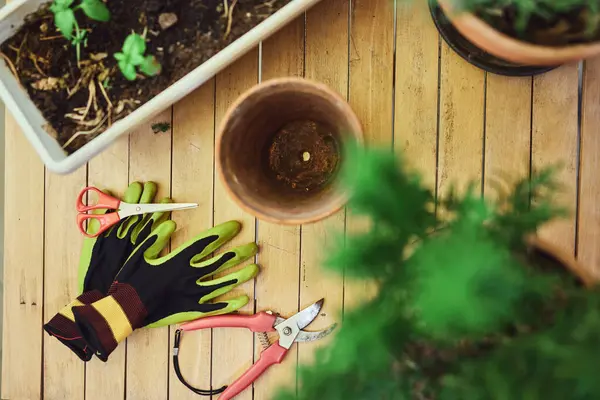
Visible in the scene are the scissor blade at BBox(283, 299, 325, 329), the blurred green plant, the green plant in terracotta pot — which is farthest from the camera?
the scissor blade at BBox(283, 299, 325, 329)

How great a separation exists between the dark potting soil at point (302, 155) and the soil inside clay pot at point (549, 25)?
0.28m

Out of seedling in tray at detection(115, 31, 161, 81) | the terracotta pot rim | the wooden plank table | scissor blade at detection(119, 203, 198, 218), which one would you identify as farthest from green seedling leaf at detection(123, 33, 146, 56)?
the terracotta pot rim

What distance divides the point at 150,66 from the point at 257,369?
1.53 feet

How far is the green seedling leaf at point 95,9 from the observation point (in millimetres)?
724

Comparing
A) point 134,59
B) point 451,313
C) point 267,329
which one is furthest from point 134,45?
point 451,313

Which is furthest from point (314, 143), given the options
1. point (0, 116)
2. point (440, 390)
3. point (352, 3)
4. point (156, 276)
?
point (0, 116)

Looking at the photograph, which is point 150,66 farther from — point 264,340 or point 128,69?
point 264,340

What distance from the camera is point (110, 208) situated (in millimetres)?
860

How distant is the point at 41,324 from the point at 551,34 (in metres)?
0.86

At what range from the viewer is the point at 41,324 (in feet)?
2.98

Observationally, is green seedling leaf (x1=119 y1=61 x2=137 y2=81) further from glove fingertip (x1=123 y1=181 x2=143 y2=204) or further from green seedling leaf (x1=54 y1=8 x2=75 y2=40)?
glove fingertip (x1=123 y1=181 x2=143 y2=204)

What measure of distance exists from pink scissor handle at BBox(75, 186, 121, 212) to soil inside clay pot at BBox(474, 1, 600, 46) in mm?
589

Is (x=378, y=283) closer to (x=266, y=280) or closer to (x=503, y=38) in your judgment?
(x=503, y=38)

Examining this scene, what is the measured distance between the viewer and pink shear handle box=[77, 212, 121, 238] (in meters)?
0.86
